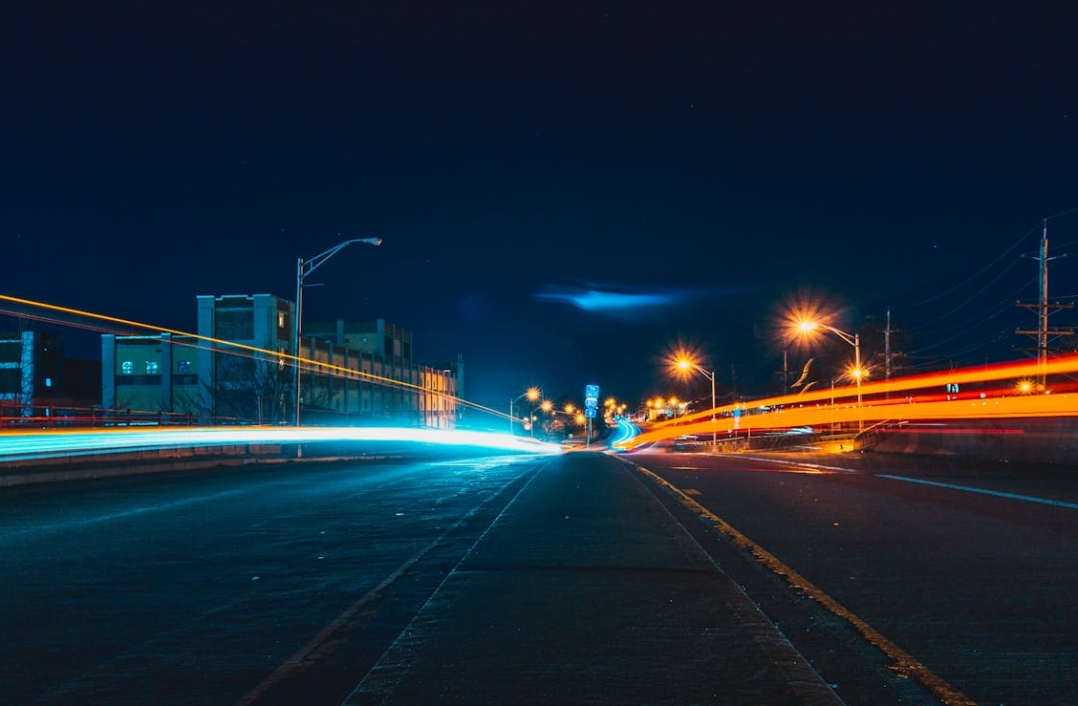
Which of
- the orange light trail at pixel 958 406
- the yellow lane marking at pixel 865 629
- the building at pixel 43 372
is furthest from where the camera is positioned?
the building at pixel 43 372

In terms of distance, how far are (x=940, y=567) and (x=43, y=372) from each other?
91.4 meters

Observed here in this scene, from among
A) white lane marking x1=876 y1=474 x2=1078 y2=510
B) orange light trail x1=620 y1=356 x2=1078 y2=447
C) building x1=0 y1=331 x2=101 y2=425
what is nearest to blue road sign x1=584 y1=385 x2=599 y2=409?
orange light trail x1=620 y1=356 x2=1078 y2=447

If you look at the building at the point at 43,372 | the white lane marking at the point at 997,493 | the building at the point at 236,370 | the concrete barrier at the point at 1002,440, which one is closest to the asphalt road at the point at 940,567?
the white lane marking at the point at 997,493

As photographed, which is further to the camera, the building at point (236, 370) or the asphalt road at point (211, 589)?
the building at point (236, 370)

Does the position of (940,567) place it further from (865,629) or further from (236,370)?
(236,370)

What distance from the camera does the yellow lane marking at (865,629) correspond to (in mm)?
6363

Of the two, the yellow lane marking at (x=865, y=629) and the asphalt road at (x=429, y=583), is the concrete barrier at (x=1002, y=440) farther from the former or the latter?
the yellow lane marking at (x=865, y=629)

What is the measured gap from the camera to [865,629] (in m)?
8.16

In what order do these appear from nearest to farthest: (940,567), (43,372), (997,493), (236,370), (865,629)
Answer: (865,629)
(940,567)
(997,493)
(236,370)
(43,372)

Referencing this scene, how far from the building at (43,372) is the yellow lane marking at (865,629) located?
55.4 metres

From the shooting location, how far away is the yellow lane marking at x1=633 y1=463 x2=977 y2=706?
20.9 feet

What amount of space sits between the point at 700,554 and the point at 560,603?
3480 mm

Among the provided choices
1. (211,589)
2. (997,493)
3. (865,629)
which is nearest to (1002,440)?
(997,493)

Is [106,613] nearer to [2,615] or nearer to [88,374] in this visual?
[2,615]
